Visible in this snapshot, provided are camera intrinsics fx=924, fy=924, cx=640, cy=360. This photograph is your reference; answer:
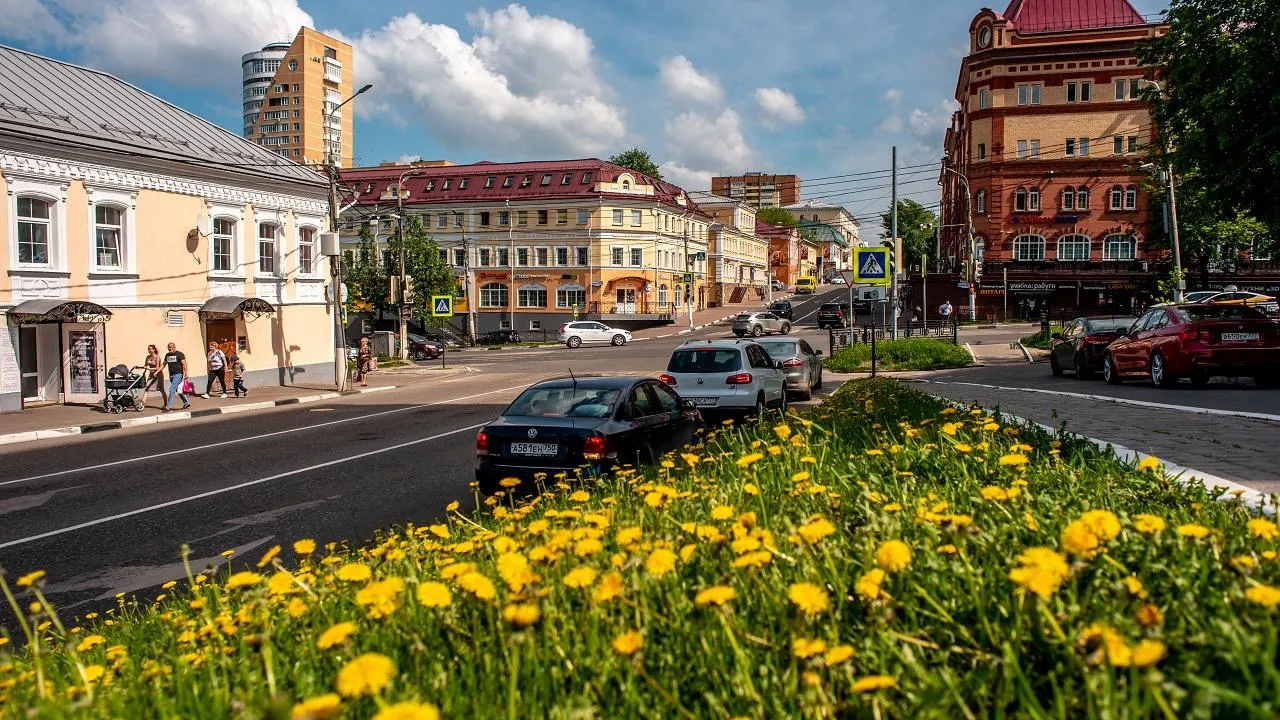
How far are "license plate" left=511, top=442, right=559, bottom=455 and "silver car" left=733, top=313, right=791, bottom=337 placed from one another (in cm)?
4916

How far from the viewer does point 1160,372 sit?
16625 mm

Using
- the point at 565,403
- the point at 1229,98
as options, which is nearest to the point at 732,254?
the point at 1229,98

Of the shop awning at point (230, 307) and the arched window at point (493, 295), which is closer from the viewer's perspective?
the shop awning at point (230, 307)

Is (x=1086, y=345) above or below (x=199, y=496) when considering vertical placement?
above

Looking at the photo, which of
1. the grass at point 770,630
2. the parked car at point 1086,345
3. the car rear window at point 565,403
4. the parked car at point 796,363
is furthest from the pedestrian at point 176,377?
the parked car at point 1086,345

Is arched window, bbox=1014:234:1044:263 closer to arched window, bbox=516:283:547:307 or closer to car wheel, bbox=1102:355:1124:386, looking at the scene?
arched window, bbox=516:283:547:307

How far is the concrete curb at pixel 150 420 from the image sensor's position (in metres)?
18.5

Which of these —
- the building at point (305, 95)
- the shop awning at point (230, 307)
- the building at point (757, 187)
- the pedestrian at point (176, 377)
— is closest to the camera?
the pedestrian at point (176, 377)

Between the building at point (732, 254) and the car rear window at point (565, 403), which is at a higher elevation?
the building at point (732, 254)

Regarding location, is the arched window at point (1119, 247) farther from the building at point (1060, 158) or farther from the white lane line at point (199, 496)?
the white lane line at point (199, 496)

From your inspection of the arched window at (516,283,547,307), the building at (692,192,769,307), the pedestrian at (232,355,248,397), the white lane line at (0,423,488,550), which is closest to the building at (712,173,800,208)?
the building at (692,192,769,307)

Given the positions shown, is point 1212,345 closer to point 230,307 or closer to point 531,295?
point 230,307

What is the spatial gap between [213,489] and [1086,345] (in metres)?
18.3

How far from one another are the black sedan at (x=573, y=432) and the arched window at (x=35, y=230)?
18680mm
